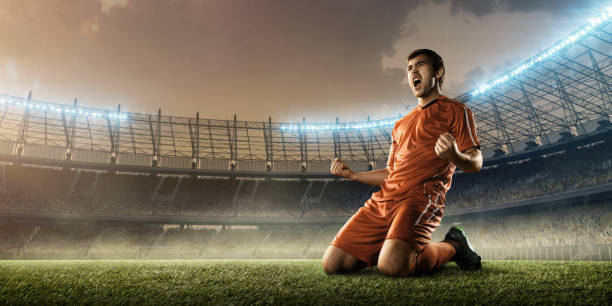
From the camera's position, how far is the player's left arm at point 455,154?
9.65ft

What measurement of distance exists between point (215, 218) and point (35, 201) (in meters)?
13.4

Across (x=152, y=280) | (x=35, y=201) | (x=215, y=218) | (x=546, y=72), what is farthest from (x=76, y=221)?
(x=546, y=72)

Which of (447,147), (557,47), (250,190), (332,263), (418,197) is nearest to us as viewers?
(447,147)

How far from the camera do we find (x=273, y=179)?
118 feet

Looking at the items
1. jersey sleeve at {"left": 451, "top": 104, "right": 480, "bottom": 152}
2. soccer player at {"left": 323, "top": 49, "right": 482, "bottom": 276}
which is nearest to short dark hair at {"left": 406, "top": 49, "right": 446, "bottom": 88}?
soccer player at {"left": 323, "top": 49, "right": 482, "bottom": 276}

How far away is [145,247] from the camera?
97.1ft

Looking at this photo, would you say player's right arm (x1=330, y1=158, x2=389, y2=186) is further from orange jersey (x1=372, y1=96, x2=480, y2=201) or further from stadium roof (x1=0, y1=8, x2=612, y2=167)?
stadium roof (x1=0, y1=8, x2=612, y2=167)

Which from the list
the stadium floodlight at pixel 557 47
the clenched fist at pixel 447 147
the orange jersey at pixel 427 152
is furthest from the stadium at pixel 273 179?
the clenched fist at pixel 447 147

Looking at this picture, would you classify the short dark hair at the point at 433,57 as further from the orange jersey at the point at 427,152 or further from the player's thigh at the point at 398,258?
the player's thigh at the point at 398,258

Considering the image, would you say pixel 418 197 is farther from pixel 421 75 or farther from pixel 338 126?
pixel 338 126

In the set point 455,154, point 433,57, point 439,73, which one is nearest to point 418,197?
point 455,154

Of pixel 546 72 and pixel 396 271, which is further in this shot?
pixel 546 72

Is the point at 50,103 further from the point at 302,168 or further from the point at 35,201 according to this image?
Answer: the point at 302,168

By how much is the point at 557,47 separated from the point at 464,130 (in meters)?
24.3
